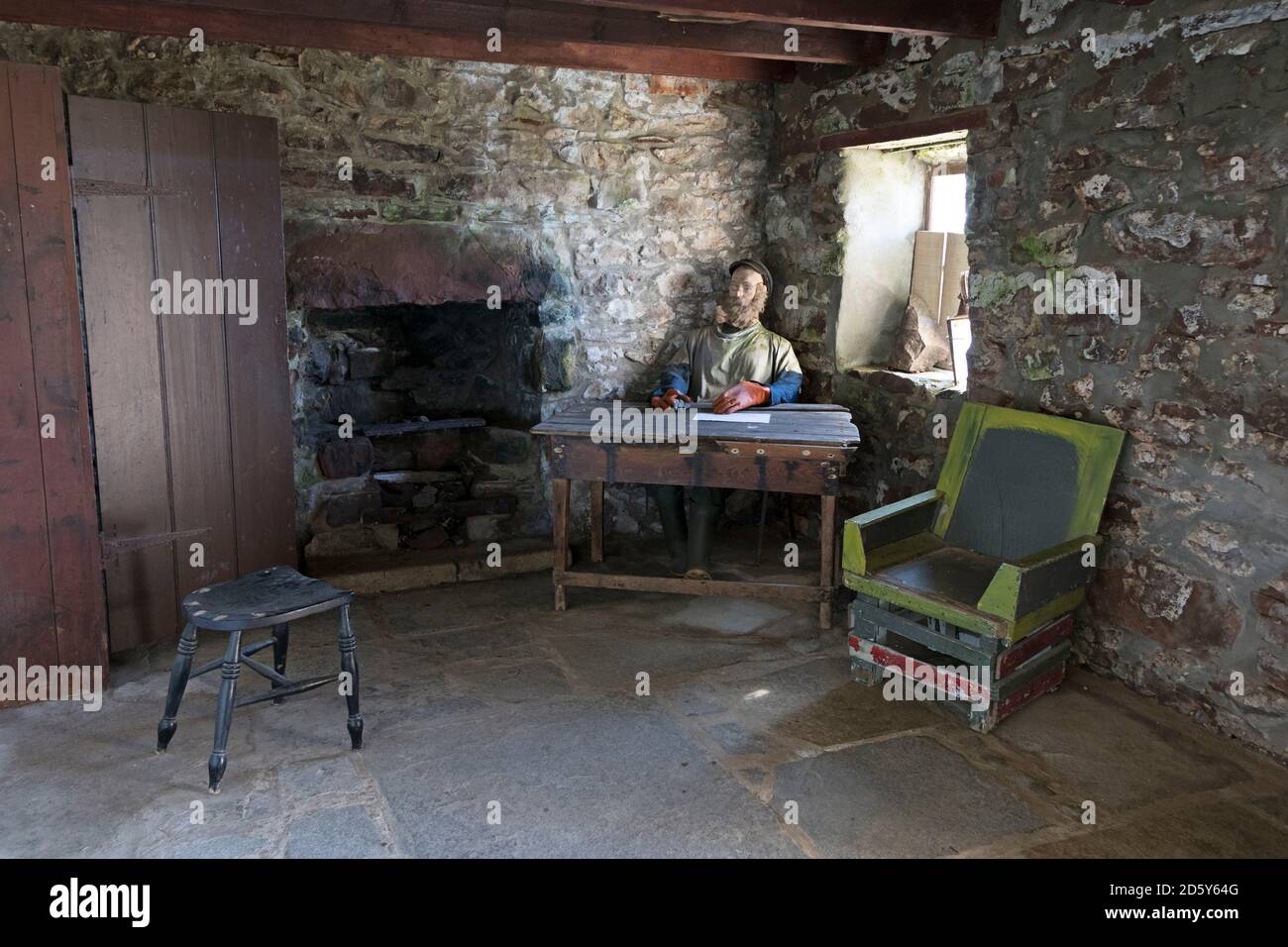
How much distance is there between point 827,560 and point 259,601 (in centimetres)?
220

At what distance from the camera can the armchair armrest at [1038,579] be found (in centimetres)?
313

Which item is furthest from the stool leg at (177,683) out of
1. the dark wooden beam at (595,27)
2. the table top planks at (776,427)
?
the dark wooden beam at (595,27)

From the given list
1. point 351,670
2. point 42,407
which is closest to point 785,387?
point 351,670

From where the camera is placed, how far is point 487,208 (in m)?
4.64

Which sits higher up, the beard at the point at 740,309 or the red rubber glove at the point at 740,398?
the beard at the point at 740,309

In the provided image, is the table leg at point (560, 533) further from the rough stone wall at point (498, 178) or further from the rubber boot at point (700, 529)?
the rough stone wall at point (498, 178)

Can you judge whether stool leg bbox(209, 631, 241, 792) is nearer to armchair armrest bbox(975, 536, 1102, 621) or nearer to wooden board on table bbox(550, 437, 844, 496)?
wooden board on table bbox(550, 437, 844, 496)

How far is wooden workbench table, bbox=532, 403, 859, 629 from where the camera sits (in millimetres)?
4039

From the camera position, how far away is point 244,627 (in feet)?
9.38

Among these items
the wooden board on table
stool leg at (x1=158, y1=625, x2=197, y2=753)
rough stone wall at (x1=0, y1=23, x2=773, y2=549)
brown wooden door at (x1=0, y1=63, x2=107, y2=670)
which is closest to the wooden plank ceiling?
rough stone wall at (x1=0, y1=23, x2=773, y2=549)

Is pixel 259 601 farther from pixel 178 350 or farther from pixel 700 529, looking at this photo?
pixel 700 529

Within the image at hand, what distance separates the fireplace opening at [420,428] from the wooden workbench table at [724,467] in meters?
0.87
